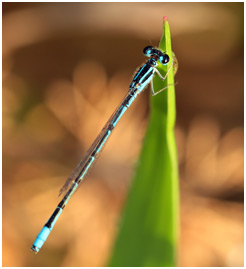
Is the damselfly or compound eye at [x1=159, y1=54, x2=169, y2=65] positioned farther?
the damselfly

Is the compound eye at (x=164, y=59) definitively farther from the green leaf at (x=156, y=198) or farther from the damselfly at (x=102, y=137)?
the damselfly at (x=102, y=137)

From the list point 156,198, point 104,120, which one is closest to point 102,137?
point 104,120

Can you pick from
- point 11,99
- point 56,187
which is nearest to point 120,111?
point 56,187

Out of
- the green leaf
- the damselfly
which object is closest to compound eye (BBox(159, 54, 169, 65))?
the green leaf

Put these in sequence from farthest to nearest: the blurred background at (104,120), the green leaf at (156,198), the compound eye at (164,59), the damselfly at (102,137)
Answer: the blurred background at (104,120) < the damselfly at (102,137) < the compound eye at (164,59) < the green leaf at (156,198)

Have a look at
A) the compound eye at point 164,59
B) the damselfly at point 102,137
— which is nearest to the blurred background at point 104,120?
the damselfly at point 102,137

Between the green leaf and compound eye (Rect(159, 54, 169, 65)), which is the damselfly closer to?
compound eye (Rect(159, 54, 169, 65))
